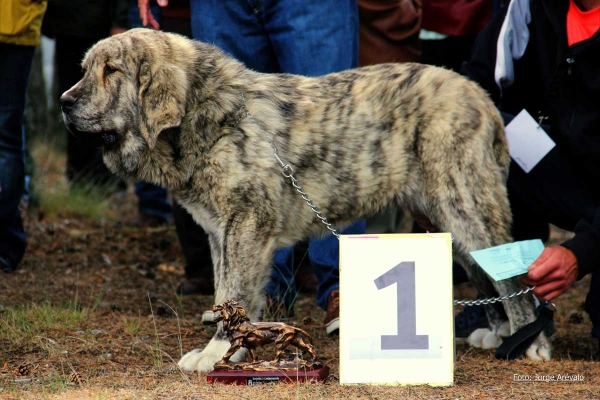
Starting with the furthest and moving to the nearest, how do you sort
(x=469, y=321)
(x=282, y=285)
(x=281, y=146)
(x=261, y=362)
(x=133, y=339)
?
(x=282, y=285), (x=469, y=321), (x=133, y=339), (x=281, y=146), (x=261, y=362)

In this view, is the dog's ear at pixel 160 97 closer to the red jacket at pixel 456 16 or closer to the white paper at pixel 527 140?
the white paper at pixel 527 140

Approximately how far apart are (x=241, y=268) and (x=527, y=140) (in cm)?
190

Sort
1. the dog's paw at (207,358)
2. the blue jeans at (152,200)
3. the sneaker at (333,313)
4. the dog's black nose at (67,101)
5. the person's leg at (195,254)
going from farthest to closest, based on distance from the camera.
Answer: the blue jeans at (152,200) < the person's leg at (195,254) < the sneaker at (333,313) < the dog's black nose at (67,101) < the dog's paw at (207,358)

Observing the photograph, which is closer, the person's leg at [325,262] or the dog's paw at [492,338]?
the dog's paw at [492,338]

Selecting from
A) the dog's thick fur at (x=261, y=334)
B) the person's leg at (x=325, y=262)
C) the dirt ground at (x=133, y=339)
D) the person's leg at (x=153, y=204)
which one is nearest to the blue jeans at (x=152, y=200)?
the person's leg at (x=153, y=204)

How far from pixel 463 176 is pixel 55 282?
3.09m

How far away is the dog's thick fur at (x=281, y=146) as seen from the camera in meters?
3.84

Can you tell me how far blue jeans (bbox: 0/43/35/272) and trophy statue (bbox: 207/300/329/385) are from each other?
8.92 ft

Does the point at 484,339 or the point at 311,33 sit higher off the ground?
the point at 311,33

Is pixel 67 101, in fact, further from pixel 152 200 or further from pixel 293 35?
pixel 152 200

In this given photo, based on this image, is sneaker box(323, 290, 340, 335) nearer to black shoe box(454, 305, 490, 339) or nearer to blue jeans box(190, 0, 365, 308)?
blue jeans box(190, 0, 365, 308)

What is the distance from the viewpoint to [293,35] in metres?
4.64

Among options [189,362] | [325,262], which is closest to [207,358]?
[189,362]

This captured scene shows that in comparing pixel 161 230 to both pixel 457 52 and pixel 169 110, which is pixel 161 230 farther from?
pixel 169 110
